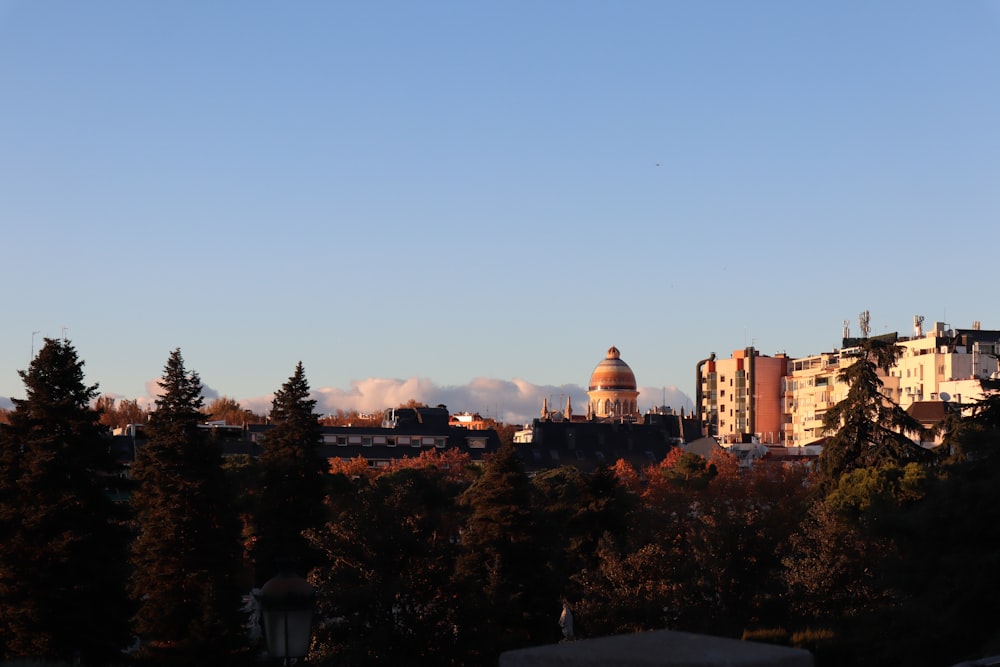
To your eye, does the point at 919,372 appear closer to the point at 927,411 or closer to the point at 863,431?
the point at 927,411

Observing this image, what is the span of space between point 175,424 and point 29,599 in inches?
464

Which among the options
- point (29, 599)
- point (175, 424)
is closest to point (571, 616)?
point (175, 424)

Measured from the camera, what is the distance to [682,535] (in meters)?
56.5

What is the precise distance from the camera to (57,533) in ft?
133

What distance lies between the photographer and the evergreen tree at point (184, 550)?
138 ft

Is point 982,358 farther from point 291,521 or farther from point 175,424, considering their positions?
point 175,424

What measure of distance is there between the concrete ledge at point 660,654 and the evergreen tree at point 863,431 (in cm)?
5914

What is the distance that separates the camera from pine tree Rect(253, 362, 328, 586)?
59.1 meters

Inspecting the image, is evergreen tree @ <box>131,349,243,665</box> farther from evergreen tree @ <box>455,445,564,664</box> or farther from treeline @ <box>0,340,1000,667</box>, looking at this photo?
evergreen tree @ <box>455,445,564,664</box>

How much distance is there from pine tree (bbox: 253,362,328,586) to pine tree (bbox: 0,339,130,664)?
14376mm

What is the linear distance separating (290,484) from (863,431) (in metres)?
27.3

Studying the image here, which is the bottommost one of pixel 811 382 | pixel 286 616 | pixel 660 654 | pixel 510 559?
pixel 510 559

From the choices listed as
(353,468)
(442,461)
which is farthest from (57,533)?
(442,461)

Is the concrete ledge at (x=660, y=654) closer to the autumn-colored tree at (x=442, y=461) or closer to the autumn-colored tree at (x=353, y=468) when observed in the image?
the autumn-colored tree at (x=353, y=468)
